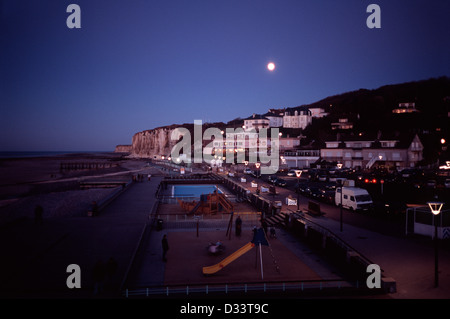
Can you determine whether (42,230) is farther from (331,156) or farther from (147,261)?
(331,156)

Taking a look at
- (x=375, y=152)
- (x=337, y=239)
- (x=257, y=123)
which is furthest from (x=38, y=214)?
(x=257, y=123)

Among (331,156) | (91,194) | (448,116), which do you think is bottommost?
(91,194)

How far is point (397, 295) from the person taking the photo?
8.45 meters

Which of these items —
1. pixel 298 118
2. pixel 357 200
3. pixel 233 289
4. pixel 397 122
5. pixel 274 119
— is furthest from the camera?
pixel 274 119

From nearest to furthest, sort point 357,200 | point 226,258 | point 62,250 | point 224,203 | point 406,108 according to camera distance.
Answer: point 226,258, point 62,250, point 357,200, point 224,203, point 406,108

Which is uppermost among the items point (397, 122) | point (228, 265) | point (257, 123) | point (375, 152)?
point (257, 123)

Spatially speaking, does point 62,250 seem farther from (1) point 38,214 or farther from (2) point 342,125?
(2) point 342,125

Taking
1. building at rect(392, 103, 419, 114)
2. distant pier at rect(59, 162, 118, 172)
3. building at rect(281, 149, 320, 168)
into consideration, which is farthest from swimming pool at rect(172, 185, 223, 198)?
building at rect(392, 103, 419, 114)

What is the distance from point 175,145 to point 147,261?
165m

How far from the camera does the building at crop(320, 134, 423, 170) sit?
168ft

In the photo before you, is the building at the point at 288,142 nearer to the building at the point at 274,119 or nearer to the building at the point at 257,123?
the building at the point at 257,123

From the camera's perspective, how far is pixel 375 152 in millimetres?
55031

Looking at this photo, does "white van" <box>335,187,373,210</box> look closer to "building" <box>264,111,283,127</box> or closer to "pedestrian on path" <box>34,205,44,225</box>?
"pedestrian on path" <box>34,205,44,225</box>
